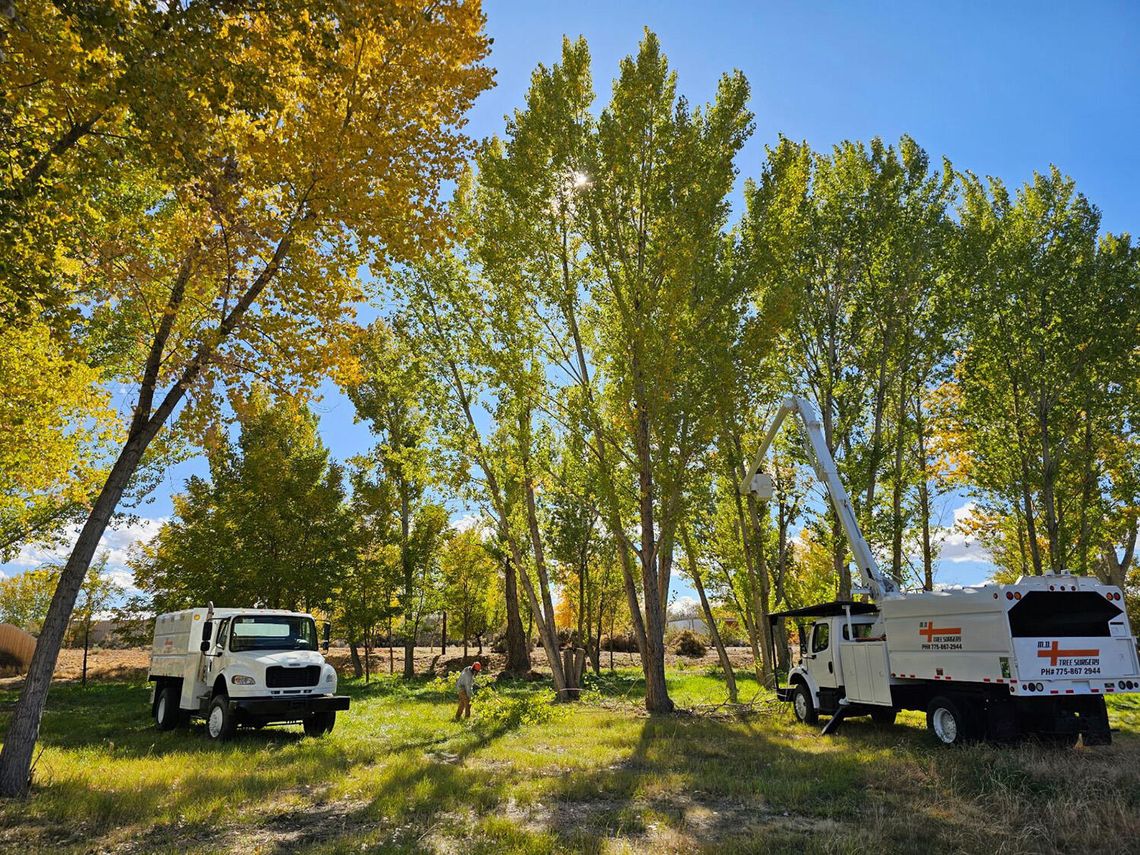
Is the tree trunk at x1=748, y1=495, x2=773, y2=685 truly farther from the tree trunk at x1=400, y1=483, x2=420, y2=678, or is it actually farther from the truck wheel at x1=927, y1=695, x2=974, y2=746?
the tree trunk at x1=400, y1=483, x2=420, y2=678

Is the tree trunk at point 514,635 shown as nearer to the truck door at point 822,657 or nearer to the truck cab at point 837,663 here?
the truck cab at point 837,663

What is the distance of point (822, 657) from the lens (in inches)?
554

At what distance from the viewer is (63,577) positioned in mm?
8359

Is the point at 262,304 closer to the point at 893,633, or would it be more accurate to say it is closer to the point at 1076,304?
the point at 893,633

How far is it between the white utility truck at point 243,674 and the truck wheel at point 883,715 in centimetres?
1073

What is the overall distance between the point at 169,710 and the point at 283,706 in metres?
3.79

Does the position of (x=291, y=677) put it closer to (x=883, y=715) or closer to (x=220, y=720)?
(x=220, y=720)

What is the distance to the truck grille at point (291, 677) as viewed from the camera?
13.1 meters

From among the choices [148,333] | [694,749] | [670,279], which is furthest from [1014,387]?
[148,333]

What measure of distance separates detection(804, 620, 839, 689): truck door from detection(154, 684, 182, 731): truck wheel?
14.0m

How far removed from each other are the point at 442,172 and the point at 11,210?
198 inches

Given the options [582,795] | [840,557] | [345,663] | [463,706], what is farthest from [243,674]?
[345,663]

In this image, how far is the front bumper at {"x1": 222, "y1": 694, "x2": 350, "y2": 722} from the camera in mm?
12547

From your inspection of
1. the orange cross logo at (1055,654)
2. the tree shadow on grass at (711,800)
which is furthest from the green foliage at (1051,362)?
the tree shadow on grass at (711,800)
